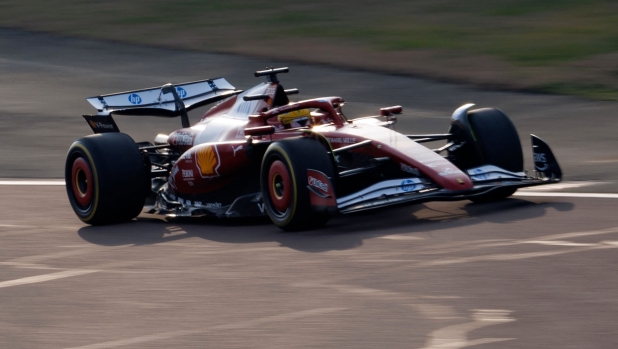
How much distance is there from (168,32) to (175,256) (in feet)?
49.6

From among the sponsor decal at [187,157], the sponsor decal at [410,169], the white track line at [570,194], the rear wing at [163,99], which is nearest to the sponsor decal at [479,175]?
the sponsor decal at [410,169]

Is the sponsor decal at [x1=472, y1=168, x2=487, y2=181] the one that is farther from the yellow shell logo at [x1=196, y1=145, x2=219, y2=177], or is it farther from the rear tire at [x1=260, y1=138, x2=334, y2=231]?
the yellow shell logo at [x1=196, y1=145, x2=219, y2=177]

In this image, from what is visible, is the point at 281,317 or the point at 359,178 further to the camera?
the point at 359,178

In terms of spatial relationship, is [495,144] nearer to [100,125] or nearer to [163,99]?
[163,99]

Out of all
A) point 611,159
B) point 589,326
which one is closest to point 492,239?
point 589,326

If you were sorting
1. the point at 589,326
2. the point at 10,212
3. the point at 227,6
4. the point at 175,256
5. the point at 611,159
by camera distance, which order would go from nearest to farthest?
1. the point at 589,326
2. the point at 175,256
3. the point at 10,212
4. the point at 611,159
5. the point at 227,6

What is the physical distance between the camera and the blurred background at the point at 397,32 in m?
16.5

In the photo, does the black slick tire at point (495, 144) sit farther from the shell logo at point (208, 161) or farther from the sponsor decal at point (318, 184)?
the shell logo at point (208, 161)

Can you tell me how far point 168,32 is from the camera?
21.9m

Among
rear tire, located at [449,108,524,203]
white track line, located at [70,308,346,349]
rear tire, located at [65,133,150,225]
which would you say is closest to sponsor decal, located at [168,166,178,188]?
rear tire, located at [65,133,150,225]

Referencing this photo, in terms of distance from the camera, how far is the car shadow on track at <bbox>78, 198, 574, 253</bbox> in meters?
7.61

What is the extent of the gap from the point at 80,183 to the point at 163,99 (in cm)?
166

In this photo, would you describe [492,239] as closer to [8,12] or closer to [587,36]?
[587,36]

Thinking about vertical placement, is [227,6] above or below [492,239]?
above
